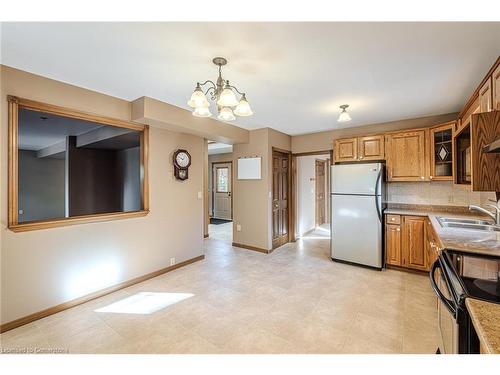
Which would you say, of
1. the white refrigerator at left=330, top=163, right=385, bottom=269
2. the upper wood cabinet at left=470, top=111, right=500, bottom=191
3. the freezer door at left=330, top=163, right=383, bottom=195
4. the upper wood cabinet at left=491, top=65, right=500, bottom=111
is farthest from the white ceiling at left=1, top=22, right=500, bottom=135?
the white refrigerator at left=330, top=163, right=385, bottom=269

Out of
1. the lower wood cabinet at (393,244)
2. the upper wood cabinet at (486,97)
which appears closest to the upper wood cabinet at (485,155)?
the upper wood cabinet at (486,97)

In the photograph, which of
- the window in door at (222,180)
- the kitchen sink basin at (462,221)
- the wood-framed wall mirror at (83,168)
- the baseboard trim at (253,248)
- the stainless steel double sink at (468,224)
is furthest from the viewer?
the window in door at (222,180)

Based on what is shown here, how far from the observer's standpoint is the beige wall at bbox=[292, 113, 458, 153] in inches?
138

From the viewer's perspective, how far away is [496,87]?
1.86 m

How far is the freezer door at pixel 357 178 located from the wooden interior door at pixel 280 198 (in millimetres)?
1179

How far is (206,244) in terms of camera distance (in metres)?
5.01

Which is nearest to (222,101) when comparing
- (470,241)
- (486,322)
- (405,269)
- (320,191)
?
(486,322)

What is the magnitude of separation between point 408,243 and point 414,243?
0.07 meters

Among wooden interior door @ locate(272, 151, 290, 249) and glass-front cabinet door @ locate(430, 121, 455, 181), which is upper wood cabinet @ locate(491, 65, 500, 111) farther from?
wooden interior door @ locate(272, 151, 290, 249)

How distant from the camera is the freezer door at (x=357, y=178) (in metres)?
3.40

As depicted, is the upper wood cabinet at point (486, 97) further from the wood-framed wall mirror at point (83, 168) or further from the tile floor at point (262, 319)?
the wood-framed wall mirror at point (83, 168)

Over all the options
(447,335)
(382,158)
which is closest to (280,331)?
(447,335)

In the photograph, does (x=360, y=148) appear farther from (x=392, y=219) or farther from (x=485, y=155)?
(x=485, y=155)

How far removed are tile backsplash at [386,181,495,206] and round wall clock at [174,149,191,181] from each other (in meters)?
3.36
